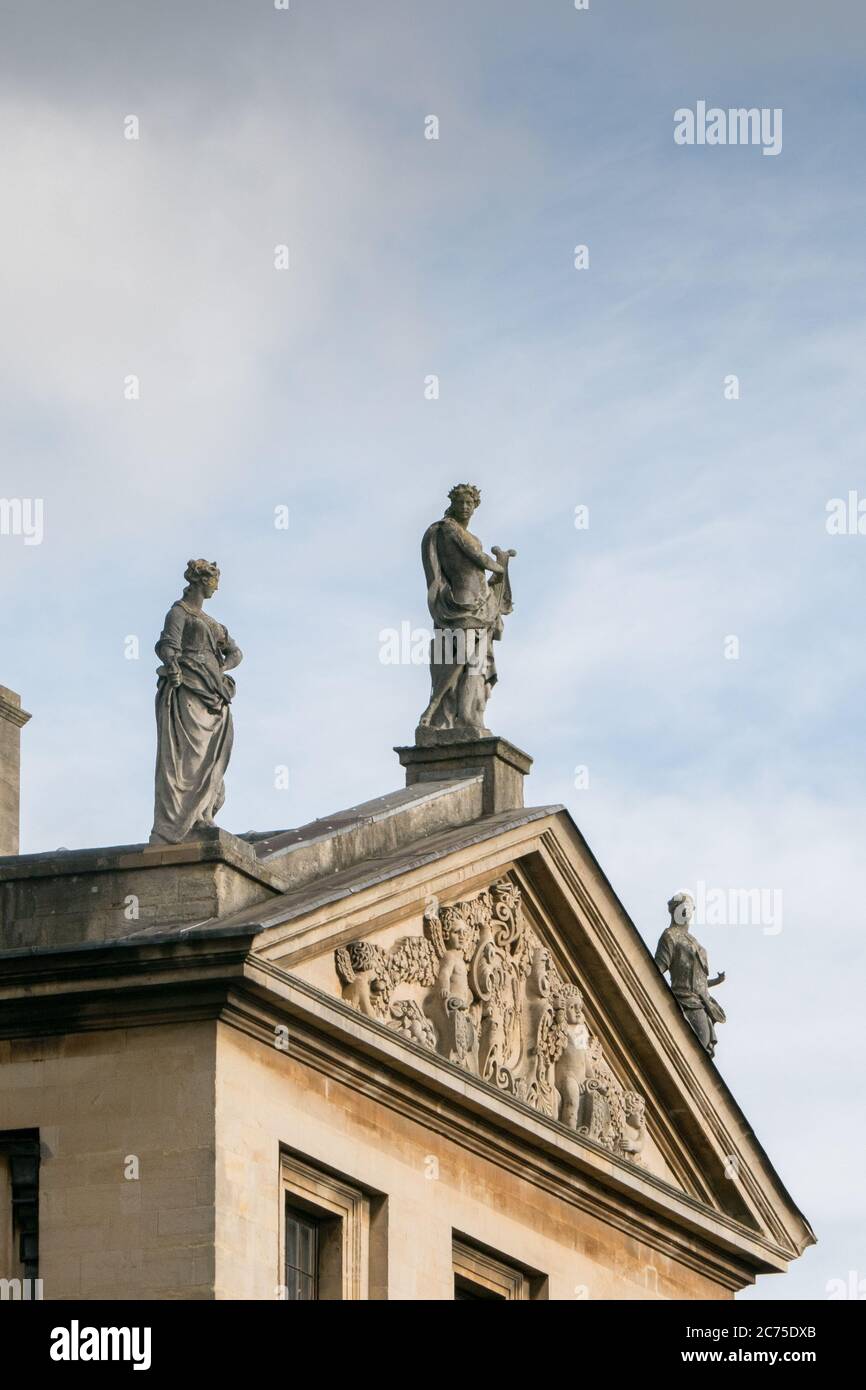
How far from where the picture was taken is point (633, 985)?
50188 millimetres

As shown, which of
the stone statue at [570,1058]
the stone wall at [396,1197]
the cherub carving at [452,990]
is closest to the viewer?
the stone wall at [396,1197]

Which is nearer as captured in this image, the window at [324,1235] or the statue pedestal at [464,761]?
the window at [324,1235]

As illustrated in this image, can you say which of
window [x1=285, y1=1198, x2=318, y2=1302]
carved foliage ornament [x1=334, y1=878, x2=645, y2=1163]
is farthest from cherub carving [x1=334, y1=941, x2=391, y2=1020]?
window [x1=285, y1=1198, x2=318, y2=1302]

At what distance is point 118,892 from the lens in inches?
1651

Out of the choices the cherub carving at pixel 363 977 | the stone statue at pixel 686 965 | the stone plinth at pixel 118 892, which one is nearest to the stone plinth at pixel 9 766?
the stone statue at pixel 686 965

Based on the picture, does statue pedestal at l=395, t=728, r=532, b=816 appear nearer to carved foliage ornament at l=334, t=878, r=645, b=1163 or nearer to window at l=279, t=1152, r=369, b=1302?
carved foliage ornament at l=334, t=878, r=645, b=1163

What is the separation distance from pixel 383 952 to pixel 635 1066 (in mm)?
7044

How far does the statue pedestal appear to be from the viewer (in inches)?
1911

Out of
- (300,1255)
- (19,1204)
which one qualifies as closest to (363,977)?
(300,1255)

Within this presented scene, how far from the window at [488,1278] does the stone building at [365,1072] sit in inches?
1.6

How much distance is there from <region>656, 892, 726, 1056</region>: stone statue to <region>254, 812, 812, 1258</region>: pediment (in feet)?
2.09

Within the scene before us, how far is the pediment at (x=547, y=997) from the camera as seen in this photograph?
4425 centimetres

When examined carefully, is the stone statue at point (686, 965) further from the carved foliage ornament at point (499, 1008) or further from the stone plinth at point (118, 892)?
the stone plinth at point (118, 892)
